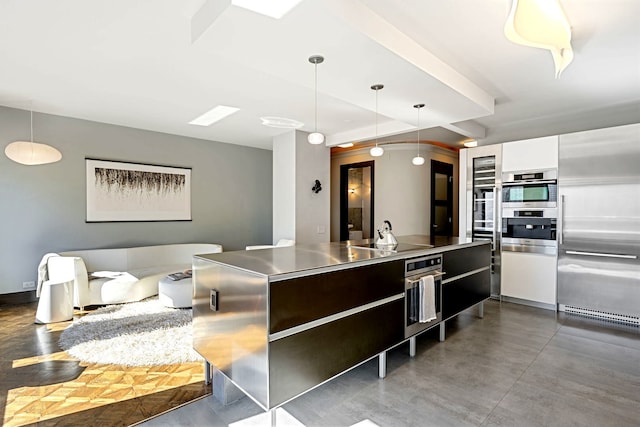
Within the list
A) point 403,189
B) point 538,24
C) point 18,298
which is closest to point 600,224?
point 403,189

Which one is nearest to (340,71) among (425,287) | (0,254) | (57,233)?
(425,287)

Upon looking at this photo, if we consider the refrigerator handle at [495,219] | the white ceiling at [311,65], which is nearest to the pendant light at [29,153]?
the white ceiling at [311,65]

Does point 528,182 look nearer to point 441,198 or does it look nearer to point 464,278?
point 464,278

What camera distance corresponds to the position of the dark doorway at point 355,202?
721 centimetres

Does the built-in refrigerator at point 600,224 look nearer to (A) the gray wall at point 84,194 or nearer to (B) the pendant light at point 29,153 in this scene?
(A) the gray wall at point 84,194

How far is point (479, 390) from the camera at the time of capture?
2.34 metres

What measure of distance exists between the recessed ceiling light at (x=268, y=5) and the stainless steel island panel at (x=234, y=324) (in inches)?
59.8

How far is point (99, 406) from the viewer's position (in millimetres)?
2146

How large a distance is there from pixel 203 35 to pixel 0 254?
4.44m

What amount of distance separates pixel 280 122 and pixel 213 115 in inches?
38.0

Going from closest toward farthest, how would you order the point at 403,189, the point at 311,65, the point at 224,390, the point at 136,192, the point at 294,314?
the point at 294,314 < the point at 224,390 < the point at 311,65 < the point at 136,192 < the point at 403,189

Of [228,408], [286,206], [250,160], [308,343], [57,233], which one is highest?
[250,160]

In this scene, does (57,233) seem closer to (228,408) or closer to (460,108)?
(228,408)

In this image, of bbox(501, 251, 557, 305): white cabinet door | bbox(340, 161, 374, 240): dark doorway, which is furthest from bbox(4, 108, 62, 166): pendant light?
bbox(501, 251, 557, 305): white cabinet door
